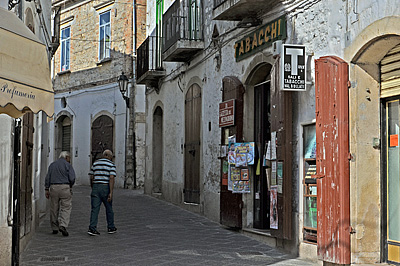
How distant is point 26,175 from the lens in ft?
31.7

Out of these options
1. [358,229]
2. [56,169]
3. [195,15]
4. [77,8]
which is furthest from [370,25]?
[77,8]

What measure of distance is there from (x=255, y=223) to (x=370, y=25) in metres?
4.80

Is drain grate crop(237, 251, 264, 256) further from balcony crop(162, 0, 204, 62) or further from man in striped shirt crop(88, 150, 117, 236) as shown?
balcony crop(162, 0, 204, 62)

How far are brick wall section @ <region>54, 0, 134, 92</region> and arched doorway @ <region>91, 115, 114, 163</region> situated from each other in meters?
1.52

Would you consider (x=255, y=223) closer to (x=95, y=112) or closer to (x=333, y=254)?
(x=333, y=254)

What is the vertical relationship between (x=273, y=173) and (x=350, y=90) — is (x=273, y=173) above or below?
below

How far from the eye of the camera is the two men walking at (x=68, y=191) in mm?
10852

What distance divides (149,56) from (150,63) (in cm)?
51

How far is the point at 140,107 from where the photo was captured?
22.2 metres

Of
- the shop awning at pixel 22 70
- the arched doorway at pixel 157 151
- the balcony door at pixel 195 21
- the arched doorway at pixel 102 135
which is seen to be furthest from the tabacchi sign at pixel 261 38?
the arched doorway at pixel 102 135

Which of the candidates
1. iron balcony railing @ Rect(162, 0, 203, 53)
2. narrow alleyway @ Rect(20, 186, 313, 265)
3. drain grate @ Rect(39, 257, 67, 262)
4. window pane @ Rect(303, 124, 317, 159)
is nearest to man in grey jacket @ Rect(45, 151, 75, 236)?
narrow alleyway @ Rect(20, 186, 313, 265)

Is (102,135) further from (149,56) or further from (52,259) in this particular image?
(52,259)

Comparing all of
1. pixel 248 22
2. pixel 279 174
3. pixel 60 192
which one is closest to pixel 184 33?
pixel 248 22

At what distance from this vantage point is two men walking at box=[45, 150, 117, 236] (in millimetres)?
10852
